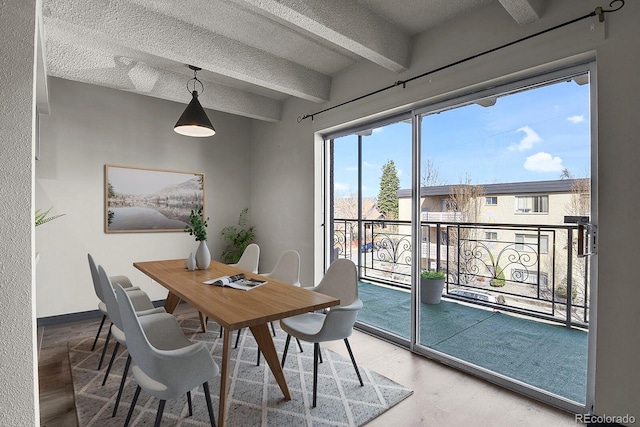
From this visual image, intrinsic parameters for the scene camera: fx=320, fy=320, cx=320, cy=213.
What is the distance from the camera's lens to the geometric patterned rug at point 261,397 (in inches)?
74.4

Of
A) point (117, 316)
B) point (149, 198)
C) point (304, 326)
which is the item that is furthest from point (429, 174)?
point (149, 198)

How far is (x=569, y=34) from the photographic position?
192cm

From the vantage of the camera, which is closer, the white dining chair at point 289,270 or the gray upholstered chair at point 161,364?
the gray upholstered chair at point 161,364

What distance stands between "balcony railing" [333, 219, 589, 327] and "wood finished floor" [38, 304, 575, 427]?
809mm

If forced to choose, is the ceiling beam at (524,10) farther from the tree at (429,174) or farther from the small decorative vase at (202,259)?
the small decorative vase at (202,259)

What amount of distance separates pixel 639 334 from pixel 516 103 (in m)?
1.64

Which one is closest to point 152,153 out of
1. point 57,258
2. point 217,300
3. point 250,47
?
point 57,258

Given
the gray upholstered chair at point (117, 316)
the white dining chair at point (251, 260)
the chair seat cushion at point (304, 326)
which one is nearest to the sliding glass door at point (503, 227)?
the chair seat cushion at point (304, 326)

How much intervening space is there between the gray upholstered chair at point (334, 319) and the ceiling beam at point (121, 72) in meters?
2.56

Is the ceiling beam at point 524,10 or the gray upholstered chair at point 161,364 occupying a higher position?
the ceiling beam at point 524,10

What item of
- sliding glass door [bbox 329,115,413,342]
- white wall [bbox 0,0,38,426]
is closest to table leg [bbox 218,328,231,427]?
white wall [bbox 0,0,38,426]

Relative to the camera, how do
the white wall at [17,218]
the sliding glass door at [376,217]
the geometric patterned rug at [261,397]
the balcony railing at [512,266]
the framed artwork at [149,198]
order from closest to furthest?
the white wall at [17,218] → the geometric patterned rug at [261,397] → the balcony railing at [512,266] → the sliding glass door at [376,217] → the framed artwork at [149,198]

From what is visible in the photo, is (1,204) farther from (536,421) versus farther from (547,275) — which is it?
(547,275)

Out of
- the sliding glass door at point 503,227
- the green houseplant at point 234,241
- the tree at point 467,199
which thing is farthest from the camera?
the green houseplant at point 234,241
